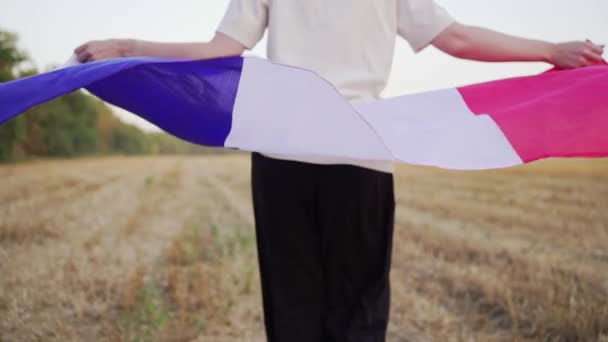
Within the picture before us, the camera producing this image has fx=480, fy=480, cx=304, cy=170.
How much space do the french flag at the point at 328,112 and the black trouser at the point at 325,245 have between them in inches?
4.5

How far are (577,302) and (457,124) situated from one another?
187cm

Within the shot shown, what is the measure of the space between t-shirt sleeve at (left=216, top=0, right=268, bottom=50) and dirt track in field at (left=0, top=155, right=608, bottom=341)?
5.76 ft

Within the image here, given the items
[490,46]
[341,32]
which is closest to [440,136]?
[490,46]

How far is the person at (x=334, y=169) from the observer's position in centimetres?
141

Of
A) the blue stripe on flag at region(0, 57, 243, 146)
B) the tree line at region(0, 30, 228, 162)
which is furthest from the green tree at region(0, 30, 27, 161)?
the blue stripe on flag at region(0, 57, 243, 146)

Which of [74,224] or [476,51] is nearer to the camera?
[476,51]

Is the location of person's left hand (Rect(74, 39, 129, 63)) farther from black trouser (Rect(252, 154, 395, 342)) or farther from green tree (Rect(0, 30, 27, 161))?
green tree (Rect(0, 30, 27, 161))

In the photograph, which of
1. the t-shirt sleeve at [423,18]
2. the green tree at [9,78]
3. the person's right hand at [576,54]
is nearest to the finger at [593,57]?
the person's right hand at [576,54]

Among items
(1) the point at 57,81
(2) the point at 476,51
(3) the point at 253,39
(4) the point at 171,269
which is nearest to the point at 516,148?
(2) the point at 476,51

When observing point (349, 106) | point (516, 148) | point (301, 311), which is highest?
point (349, 106)

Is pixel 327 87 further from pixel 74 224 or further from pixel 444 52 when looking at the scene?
pixel 74 224

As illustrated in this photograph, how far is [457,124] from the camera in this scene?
1.59 meters

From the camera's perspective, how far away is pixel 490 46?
1530 mm

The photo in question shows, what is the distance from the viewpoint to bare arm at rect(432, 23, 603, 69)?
1507mm
